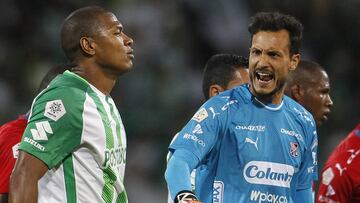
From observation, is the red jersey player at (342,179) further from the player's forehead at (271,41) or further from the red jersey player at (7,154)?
the red jersey player at (7,154)

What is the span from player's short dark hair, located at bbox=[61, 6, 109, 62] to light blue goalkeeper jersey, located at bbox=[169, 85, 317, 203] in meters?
0.87

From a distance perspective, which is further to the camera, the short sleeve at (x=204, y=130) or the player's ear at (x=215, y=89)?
the player's ear at (x=215, y=89)

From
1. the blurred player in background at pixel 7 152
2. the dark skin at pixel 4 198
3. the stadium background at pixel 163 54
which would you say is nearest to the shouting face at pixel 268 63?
the blurred player in background at pixel 7 152

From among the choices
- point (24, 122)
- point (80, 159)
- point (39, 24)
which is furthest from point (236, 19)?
point (80, 159)

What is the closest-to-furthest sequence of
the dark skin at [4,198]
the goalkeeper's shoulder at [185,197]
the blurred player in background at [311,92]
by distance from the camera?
the goalkeeper's shoulder at [185,197] < the dark skin at [4,198] < the blurred player in background at [311,92]

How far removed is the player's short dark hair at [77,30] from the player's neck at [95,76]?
0.09m

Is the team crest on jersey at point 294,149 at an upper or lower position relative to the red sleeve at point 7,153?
upper

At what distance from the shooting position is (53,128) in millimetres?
4566

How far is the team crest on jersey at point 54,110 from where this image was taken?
15.0 feet

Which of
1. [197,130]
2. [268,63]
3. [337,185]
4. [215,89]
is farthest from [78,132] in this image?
[337,185]

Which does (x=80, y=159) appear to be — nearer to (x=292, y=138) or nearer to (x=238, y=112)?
(x=238, y=112)

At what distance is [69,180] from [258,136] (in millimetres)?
1110

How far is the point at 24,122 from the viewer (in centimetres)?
564

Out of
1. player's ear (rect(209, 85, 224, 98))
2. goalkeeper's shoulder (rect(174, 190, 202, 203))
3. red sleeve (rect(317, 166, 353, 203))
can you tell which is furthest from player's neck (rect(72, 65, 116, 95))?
red sleeve (rect(317, 166, 353, 203))
